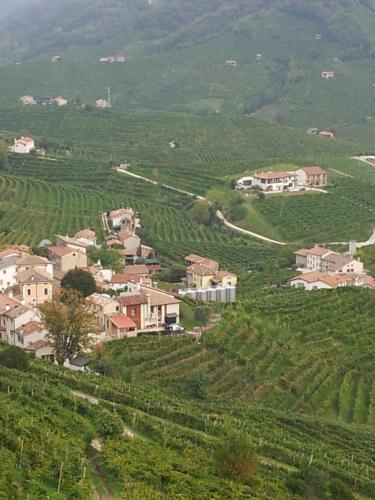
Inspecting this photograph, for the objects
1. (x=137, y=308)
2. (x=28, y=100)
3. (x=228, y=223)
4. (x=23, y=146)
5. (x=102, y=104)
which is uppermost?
(x=28, y=100)

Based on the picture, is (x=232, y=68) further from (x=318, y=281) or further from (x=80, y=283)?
(x=80, y=283)

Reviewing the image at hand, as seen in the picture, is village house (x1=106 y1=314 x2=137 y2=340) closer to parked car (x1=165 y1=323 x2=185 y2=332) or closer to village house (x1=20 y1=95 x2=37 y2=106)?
parked car (x1=165 y1=323 x2=185 y2=332)

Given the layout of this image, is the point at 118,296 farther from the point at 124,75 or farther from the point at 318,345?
the point at 124,75

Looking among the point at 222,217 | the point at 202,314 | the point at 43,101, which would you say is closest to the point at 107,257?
the point at 202,314

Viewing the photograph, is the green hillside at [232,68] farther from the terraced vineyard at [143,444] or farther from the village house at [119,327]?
the terraced vineyard at [143,444]

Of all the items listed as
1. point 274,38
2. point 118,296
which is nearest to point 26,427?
point 118,296

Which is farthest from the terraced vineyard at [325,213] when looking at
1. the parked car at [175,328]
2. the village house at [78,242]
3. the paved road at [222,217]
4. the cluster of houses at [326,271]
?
the parked car at [175,328]

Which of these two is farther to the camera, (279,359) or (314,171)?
(314,171)
